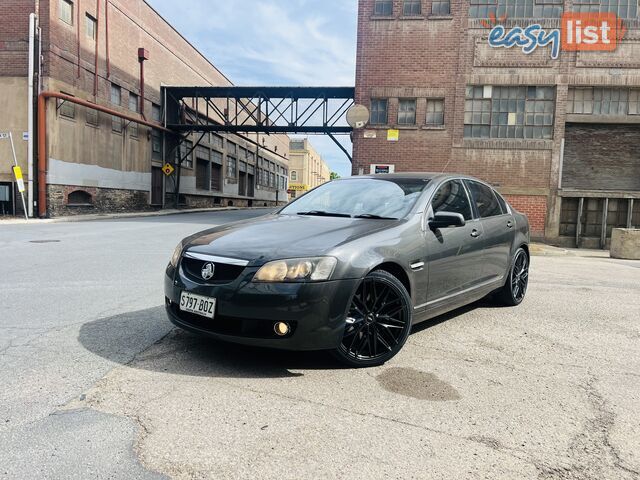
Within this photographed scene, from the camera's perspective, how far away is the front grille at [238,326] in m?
3.25

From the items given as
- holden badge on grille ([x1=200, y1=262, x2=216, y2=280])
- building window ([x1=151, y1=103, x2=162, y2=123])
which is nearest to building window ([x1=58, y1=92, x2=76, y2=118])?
building window ([x1=151, y1=103, x2=162, y2=123])

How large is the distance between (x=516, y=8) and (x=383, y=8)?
15.9 ft

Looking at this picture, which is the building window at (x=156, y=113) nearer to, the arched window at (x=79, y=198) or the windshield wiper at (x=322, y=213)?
the arched window at (x=79, y=198)

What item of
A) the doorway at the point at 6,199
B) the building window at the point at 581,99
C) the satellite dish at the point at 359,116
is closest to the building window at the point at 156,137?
the doorway at the point at 6,199

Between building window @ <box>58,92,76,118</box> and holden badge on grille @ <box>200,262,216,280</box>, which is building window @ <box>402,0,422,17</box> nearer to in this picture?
building window @ <box>58,92,76,118</box>

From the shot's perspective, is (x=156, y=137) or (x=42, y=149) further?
(x=156, y=137)

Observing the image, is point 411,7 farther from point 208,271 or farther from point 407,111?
point 208,271

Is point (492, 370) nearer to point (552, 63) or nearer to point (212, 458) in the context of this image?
point (212, 458)

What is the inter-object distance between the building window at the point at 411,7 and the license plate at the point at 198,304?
1797 cm

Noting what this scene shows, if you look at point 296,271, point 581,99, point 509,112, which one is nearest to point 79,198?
point 509,112

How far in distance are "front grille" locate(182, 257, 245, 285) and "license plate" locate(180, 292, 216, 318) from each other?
11cm

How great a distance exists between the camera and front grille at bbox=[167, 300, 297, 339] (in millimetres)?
3252

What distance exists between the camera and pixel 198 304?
134 inches

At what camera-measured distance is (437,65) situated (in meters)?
18.6
